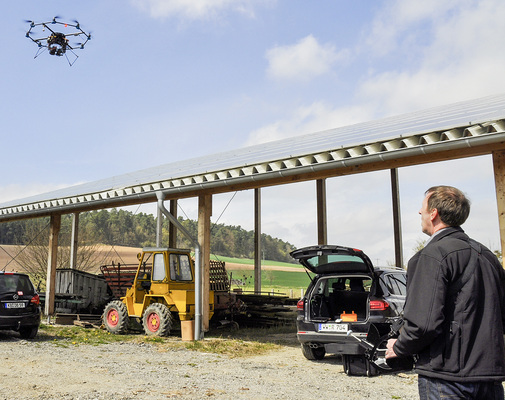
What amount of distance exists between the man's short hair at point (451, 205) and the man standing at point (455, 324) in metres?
0.13

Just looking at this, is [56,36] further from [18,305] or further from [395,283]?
[395,283]

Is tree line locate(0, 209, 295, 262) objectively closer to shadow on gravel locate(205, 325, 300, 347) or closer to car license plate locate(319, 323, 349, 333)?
shadow on gravel locate(205, 325, 300, 347)

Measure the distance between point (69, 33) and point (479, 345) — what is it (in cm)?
2230

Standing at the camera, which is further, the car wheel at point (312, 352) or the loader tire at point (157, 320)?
the loader tire at point (157, 320)

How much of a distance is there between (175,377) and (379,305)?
3.13m

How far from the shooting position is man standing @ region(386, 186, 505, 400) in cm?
229

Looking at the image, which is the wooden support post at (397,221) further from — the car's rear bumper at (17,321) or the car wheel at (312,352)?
the car's rear bumper at (17,321)

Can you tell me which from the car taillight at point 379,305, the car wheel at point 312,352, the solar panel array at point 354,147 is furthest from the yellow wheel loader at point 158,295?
the car taillight at point 379,305

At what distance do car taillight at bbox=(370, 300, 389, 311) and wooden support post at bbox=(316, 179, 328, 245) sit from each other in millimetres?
7005

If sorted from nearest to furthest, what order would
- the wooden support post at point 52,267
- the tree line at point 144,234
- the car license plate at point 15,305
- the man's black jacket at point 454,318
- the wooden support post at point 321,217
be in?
the man's black jacket at point 454,318
the car license plate at point 15,305
the wooden support post at point 321,217
the wooden support post at point 52,267
the tree line at point 144,234

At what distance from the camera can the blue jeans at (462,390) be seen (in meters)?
2.30

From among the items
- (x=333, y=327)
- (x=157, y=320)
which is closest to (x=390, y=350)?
(x=333, y=327)

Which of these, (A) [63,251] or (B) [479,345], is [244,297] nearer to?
(B) [479,345]

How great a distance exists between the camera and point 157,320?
37.1 ft
